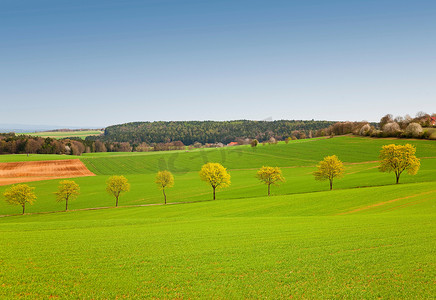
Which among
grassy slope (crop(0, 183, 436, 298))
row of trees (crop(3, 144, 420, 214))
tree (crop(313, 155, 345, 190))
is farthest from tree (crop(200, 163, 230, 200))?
grassy slope (crop(0, 183, 436, 298))

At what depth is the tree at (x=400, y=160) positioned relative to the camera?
55625 mm

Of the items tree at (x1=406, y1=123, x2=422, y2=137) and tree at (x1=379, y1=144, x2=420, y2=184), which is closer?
tree at (x1=379, y1=144, x2=420, y2=184)

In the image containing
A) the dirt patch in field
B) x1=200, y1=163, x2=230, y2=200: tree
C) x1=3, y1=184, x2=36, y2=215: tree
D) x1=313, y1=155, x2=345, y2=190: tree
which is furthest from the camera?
the dirt patch in field

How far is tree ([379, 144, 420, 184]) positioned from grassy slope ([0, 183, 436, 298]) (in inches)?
1431

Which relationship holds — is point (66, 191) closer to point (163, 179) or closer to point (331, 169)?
point (163, 179)

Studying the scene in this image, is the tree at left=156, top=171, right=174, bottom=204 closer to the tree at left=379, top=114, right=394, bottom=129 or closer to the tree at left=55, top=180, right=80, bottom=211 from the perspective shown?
the tree at left=55, top=180, right=80, bottom=211

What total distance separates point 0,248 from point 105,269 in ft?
28.8

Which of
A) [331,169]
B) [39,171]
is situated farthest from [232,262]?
[39,171]

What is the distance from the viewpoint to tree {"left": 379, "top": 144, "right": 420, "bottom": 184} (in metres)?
55.6

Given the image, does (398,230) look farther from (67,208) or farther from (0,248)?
(67,208)

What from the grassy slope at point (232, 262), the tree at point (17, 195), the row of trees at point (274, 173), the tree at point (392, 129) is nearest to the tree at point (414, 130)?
the tree at point (392, 129)

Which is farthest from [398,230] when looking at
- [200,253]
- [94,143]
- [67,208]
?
[94,143]

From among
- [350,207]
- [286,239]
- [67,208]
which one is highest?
[286,239]

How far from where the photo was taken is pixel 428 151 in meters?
92.1
